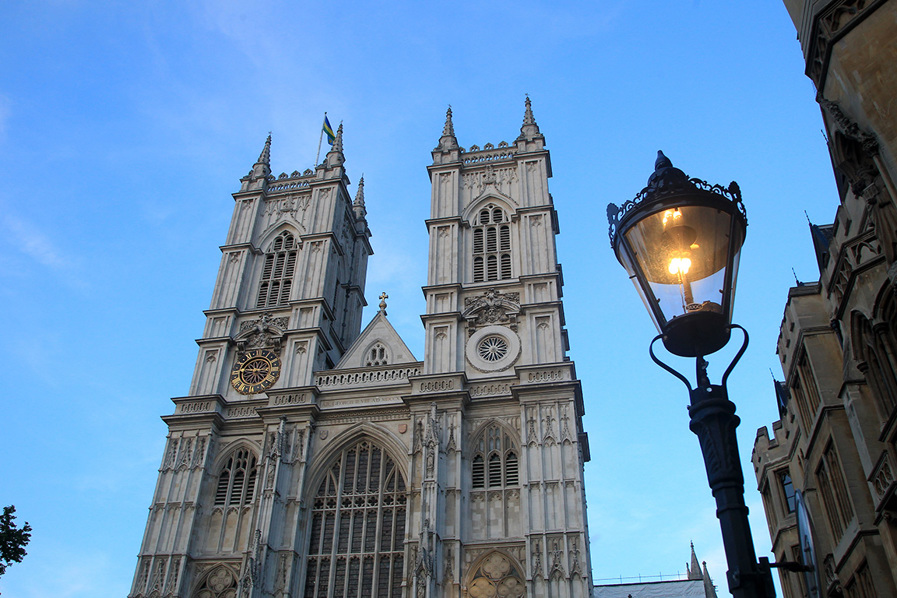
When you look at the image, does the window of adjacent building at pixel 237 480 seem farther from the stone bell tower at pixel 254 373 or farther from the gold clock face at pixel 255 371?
the gold clock face at pixel 255 371

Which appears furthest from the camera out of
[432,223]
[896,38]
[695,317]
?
[432,223]

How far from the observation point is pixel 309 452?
30.5 metres

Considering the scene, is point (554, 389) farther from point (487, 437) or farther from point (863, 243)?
point (863, 243)

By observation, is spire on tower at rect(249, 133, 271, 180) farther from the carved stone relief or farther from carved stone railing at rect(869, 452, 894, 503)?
carved stone railing at rect(869, 452, 894, 503)

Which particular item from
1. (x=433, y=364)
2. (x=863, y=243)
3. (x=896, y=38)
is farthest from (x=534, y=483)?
(x=896, y=38)

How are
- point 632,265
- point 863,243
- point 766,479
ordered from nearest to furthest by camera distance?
point 632,265
point 863,243
point 766,479

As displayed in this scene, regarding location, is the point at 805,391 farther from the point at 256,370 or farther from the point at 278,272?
the point at 278,272

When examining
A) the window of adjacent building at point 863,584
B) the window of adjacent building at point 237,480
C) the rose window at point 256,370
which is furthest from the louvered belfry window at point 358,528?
the window of adjacent building at point 863,584

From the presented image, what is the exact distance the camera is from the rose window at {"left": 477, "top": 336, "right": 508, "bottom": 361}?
32.0m

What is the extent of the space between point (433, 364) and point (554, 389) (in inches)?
208

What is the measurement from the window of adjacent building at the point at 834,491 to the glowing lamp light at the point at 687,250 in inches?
532

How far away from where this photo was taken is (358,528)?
29.0m

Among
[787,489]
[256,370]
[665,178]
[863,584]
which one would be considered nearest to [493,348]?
[256,370]

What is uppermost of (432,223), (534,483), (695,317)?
(432,223)
